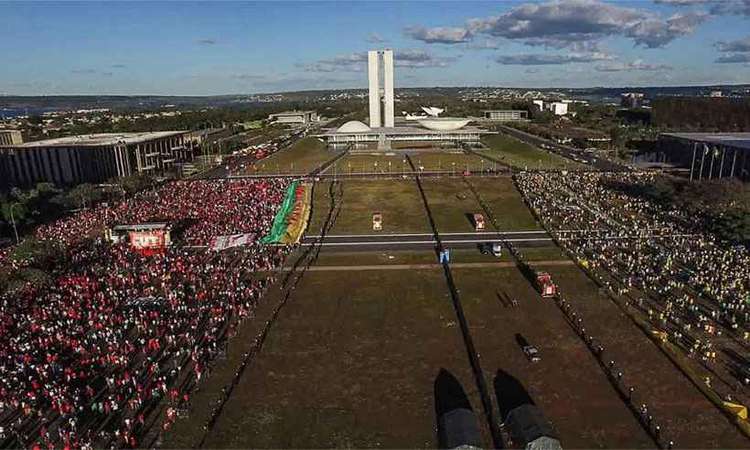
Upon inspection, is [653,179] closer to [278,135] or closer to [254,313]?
[254,313]

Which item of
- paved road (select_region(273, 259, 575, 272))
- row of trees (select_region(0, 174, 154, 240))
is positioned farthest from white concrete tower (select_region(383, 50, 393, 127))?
paved road (select_region(273, 259, 575, 272))

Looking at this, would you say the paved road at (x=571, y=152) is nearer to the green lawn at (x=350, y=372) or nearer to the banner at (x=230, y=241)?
the banner at (x=230, y=241)

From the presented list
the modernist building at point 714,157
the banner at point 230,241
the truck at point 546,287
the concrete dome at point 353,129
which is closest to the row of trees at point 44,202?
the banner at point 230,241

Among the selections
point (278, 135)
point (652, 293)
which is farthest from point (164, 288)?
point (278, 135)

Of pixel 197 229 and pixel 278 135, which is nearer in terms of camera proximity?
pixel 197 229

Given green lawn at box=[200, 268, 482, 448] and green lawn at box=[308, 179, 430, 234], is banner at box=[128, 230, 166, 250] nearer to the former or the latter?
green lawn at box=[308, 179, 430, 234]

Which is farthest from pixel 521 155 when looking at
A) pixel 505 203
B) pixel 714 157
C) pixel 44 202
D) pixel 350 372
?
pixel 350 372
